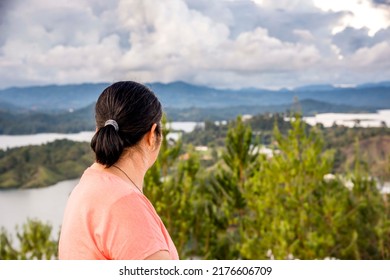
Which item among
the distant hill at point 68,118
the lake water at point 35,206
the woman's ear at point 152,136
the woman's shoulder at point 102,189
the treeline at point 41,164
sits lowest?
the lake water at point 35,206

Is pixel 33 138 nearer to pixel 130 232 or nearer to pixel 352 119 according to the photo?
pixel 352 119

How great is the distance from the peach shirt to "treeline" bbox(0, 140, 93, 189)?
4.16 metres

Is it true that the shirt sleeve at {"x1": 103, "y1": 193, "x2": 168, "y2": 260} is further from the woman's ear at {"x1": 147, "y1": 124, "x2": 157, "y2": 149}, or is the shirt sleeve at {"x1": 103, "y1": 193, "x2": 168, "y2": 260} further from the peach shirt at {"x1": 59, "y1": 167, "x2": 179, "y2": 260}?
the woman's ear at {"x1": 147, "y1": 124, "x2": 157, "y2": 149}

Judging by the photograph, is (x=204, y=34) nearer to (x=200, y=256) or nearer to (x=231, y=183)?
(x=231, y=183)

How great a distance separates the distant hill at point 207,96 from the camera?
570cm

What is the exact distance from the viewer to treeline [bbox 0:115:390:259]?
4777mm

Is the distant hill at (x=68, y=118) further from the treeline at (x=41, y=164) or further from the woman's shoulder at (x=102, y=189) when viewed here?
the woman's shoulder at (x=102, y=189)

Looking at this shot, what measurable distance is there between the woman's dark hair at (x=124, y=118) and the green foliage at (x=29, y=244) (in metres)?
4.53

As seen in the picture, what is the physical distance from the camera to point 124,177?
770 mm

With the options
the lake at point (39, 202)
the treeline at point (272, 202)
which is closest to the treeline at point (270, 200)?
the treeline at point (272, 202)

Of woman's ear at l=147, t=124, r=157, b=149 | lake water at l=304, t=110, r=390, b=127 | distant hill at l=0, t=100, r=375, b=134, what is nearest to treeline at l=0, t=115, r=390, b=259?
distant hill at l=0, t=100, r=375, b=134

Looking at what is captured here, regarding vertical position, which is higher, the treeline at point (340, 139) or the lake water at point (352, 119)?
the lake water at point (352, 119)
